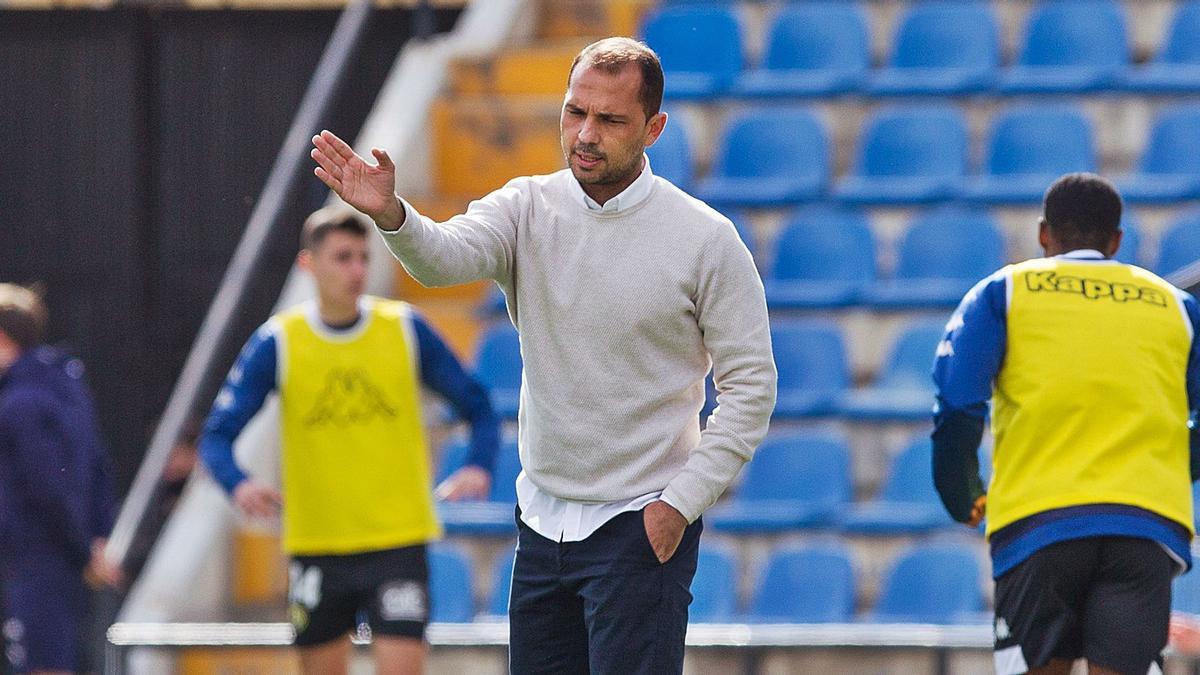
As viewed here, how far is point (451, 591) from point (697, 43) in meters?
3.86

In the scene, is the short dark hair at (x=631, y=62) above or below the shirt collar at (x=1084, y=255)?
above

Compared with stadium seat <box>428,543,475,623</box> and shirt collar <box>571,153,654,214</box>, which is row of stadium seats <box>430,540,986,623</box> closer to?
stadium seat <box>428,543,475,623</box>

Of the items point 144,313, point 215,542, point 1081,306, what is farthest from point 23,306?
point 1081,306

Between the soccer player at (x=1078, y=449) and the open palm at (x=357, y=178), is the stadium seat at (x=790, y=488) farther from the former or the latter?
the open palm at (x=357, y=178)

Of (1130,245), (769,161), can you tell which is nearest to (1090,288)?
(1130,245)

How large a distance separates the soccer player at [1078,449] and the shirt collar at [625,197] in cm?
124

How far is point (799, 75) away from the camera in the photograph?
1180 cm

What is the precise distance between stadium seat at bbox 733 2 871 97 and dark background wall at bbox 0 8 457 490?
2.46 meters

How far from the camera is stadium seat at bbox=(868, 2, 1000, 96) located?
1176 centimetres

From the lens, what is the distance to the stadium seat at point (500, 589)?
9523 mm

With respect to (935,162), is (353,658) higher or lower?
lower

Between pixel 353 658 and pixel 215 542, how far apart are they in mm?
1215

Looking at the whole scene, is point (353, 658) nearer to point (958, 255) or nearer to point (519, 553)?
point (958, 255)

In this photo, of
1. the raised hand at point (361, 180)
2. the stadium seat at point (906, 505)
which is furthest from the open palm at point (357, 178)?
the stadium seat at point (906, 505)
